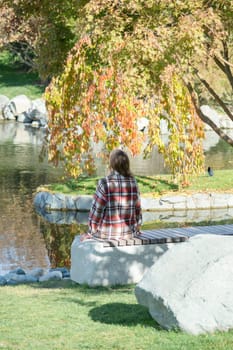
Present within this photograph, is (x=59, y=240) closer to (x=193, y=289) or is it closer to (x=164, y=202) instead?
(x=164, y=202)

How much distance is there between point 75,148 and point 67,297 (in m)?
10.8

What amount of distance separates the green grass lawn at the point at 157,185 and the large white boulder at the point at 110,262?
926 cm

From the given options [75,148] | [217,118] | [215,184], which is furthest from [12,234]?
[217,118]

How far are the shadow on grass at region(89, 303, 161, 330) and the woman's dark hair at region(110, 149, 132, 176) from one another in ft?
6.76

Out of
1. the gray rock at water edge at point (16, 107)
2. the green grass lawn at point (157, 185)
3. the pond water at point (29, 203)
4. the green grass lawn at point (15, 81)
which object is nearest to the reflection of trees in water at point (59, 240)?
the pond water at point (29, 203)

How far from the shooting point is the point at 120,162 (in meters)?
8.91

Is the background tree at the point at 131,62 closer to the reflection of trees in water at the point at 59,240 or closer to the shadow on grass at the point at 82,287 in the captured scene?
the reflection of trees in water at the point at 59,240

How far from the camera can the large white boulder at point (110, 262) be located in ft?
29.4

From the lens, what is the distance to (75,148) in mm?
18578

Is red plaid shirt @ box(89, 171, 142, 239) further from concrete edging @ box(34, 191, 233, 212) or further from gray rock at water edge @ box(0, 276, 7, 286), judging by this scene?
concrete edging @ box(34, 191, 233, 212)

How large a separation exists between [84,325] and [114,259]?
8.38ft

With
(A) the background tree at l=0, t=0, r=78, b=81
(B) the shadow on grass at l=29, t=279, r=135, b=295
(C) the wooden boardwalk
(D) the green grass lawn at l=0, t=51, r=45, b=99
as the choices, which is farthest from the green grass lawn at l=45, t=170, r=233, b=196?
(D) the green grass lawn at l=0, t=51, r=45, b=99

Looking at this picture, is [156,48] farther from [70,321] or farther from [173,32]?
[70,321]

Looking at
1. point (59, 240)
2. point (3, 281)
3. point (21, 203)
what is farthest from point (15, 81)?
point (3, 281)
